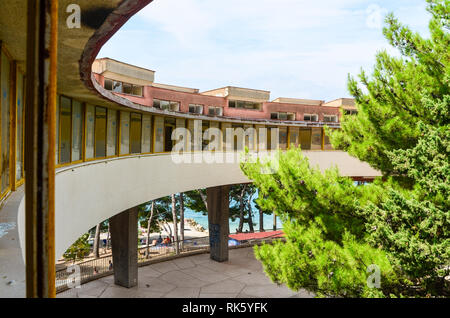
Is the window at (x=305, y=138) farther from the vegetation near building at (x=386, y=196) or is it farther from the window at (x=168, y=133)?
the vegetation near building at (x=386, y=196)

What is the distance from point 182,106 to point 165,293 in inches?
493

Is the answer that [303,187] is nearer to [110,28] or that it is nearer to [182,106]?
[110,28]

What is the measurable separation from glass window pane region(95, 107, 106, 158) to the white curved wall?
2.67ft

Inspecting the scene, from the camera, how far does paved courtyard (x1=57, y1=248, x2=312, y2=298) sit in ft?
55.9

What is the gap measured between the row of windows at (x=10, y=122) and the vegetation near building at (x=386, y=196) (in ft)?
21.8

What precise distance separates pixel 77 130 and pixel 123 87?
40.0 ft

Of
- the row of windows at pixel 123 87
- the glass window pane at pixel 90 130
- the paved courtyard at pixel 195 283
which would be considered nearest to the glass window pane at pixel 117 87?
the row of windows at pixel 123 87

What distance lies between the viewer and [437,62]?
9.64m

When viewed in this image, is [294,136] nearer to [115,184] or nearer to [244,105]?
[244,105]

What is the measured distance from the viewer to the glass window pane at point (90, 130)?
416 inches

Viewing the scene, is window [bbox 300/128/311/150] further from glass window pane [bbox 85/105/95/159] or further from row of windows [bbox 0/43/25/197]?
row of windows [bbox 0/43/25/197]

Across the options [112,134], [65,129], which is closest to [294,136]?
[112,134]

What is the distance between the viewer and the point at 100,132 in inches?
452

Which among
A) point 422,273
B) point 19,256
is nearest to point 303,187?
point 422,273
